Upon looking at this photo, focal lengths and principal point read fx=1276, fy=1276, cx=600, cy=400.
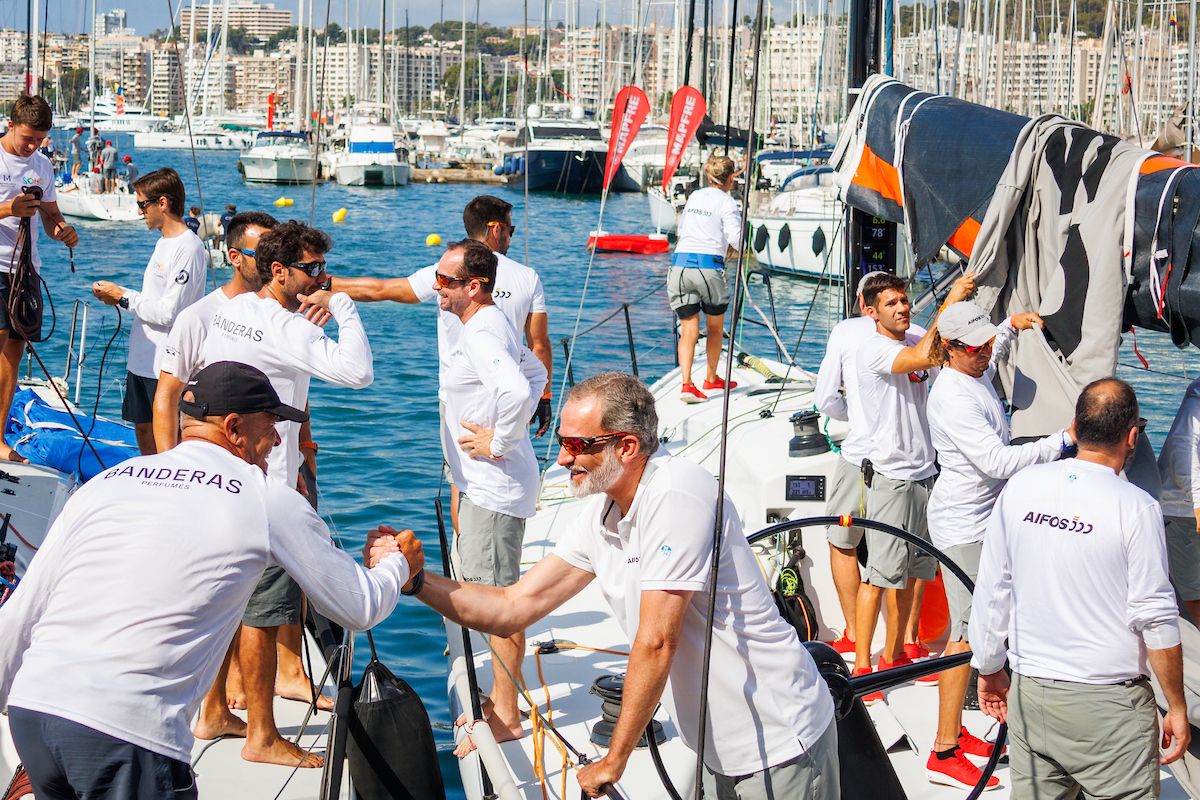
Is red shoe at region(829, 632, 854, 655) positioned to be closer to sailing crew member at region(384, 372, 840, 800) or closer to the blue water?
the blue water

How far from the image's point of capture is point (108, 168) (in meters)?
36.8

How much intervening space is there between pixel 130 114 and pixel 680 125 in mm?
98053

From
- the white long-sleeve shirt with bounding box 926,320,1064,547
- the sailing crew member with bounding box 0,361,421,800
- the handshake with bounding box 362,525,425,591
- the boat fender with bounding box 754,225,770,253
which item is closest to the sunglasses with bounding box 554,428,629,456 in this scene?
the handshake with bounding box 362,525,425,591

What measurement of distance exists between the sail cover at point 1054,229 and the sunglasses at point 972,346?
0.35 metres

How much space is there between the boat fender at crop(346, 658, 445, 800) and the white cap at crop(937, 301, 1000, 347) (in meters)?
2.44

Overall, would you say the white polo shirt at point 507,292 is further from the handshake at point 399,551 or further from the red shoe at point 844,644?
the handshake at point 399,551

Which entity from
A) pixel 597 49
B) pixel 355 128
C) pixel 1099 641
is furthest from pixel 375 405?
pixel 597 49

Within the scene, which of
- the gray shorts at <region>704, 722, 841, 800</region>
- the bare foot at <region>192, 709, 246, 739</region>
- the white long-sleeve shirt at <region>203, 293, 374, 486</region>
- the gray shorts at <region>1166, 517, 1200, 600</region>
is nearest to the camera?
the gray shorts at <region>704, 722, 841, 800</region>

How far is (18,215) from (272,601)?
109 inches

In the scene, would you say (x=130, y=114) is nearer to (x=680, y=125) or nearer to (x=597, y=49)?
(x=597, y=49)

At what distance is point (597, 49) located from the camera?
239 ft

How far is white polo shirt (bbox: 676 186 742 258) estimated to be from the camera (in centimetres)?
956

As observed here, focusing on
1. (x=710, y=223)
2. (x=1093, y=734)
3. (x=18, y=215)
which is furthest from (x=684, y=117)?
(x=1093, y=734)

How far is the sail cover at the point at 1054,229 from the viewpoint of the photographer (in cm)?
470
